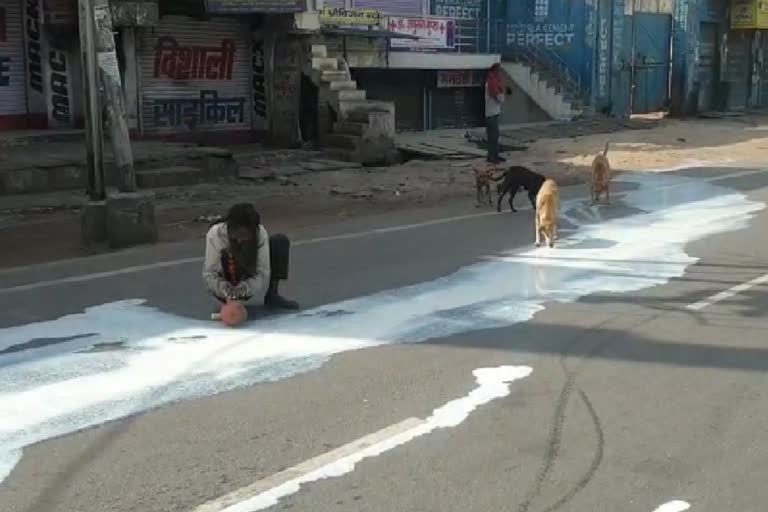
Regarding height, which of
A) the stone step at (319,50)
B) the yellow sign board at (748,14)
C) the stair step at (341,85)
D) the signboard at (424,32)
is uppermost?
the yellow sign board at (748,14)

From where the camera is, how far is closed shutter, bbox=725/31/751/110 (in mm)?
40344

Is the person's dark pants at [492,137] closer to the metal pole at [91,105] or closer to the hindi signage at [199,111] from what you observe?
the hindi signage at [199,111]

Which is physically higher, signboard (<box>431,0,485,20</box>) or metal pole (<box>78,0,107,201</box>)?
signboard (<box>431,0,485,20</box>)

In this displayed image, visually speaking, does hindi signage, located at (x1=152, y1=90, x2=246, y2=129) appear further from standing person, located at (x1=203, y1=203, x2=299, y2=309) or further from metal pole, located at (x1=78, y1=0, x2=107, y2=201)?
standing person, located at (x1=203, y1=203, x2=299, y2=309)

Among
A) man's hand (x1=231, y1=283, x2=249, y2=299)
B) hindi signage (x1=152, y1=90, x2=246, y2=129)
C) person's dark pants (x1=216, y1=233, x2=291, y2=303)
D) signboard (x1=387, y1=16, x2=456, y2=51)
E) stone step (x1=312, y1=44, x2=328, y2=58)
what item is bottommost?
man's hand (x1=231, y1=283, x2=249, y2=299)

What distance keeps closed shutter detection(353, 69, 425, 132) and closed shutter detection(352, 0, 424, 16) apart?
1560 millimetres

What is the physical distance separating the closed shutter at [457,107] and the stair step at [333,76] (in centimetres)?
655

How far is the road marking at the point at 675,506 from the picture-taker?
4.25 m

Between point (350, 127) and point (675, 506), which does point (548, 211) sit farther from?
point (350, 127)

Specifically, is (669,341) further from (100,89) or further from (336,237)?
(100,89)

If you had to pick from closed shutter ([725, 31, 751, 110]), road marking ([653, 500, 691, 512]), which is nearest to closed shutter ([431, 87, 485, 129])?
closed shutter ([725, 31, 751, 110])

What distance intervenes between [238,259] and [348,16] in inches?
636

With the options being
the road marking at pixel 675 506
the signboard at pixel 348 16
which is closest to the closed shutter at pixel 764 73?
the signboard at pixel 348 16

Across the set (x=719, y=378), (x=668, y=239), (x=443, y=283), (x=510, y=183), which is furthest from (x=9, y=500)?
(x=510, y=183)
